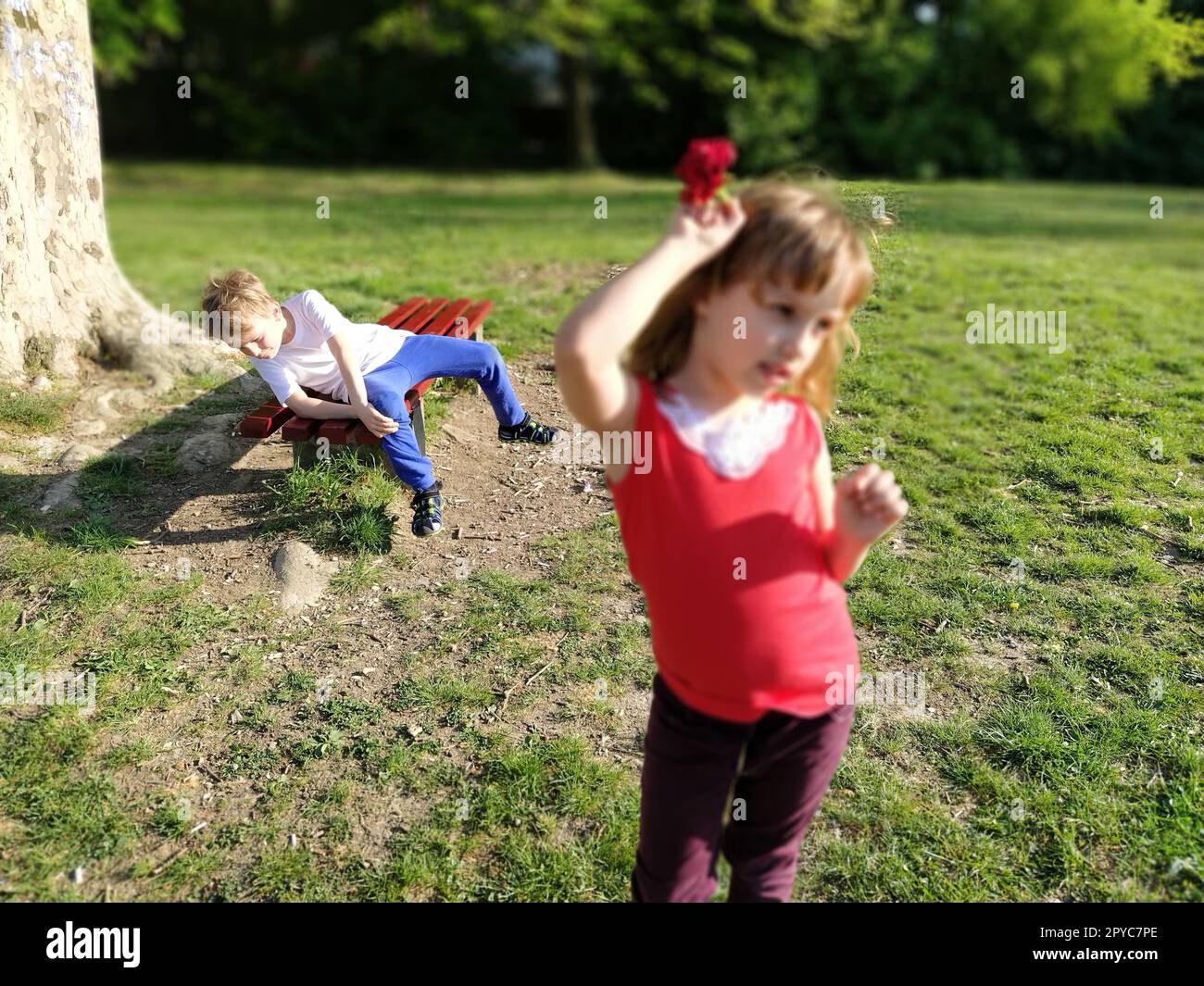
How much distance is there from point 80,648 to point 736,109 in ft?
65.0

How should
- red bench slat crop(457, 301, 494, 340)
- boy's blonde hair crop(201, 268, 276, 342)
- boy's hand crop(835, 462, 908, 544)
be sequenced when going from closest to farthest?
boy's hand crop(835, 462, 908, 544) < boy's blonde hair crop(201, 268, 276, 342) < red bench slat crop(457, 301, 494, 340)

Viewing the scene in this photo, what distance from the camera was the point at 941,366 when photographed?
627 cm

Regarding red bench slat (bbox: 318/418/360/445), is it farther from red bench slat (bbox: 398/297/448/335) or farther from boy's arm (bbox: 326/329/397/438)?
red bench slat (bbox: 398/297/448/335)

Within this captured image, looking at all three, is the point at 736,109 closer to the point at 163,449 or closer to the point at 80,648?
the point at 163,449

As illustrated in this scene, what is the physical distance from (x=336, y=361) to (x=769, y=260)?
2.79 metres

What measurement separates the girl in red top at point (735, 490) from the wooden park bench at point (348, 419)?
8.34 feet

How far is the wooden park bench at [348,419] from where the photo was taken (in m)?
4.30

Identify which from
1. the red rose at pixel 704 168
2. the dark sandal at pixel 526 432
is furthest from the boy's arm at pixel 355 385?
the red rose at pixel 704 168

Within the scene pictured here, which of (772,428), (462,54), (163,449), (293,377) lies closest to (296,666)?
(293,377)

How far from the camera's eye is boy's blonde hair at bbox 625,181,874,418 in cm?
180

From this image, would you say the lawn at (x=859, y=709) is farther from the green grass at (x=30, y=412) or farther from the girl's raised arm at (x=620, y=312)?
the girl's raised arm at (x=620, y=312)

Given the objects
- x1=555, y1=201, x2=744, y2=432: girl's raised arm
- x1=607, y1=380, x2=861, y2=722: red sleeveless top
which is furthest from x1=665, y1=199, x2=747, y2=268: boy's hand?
Result: x1=607, y1=380, x2=861, y2=722: red sleeveless top

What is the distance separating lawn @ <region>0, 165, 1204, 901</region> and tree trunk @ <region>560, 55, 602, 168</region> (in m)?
16.3

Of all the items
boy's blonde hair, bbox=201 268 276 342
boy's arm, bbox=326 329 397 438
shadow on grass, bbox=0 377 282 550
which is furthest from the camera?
shadow on grass, bbox=0 377 282 550
